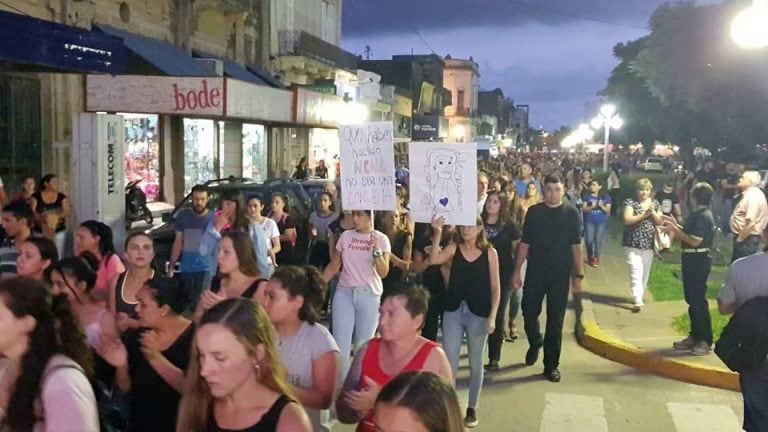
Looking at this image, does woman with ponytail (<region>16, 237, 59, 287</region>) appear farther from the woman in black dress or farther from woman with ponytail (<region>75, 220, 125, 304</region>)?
the woman in black dress

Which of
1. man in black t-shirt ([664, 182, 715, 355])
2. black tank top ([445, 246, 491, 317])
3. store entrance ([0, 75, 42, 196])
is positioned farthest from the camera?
store entrance ([0, 75, 42, 196])

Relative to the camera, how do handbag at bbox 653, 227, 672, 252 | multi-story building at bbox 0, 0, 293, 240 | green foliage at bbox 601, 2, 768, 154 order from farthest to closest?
green foliage at bbox 601, 2, 768, 154
multi-story building at bbox 0, 0, 293, 240
handbag at bbox 653, 227, 672, 252

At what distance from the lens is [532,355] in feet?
30.0

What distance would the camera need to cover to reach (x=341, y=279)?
7633 mm

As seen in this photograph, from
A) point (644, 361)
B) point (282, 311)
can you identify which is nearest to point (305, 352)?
point (282, 311)

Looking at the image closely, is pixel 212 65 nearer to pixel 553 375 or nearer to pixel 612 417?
pixel 553 375

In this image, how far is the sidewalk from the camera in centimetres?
882

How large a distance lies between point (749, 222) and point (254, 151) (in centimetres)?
2150

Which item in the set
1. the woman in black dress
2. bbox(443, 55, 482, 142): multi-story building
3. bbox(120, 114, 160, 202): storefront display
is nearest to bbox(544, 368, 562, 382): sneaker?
the woman in black dress

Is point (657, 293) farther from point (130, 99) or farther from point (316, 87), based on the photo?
point (316, 87)

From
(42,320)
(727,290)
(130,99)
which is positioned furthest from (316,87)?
(42,320)

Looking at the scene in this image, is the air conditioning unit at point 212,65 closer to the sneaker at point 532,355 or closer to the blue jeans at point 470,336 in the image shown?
the sneaker at point 532,355

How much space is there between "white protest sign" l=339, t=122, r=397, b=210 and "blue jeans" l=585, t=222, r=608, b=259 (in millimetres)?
8804

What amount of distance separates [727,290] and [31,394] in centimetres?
436
